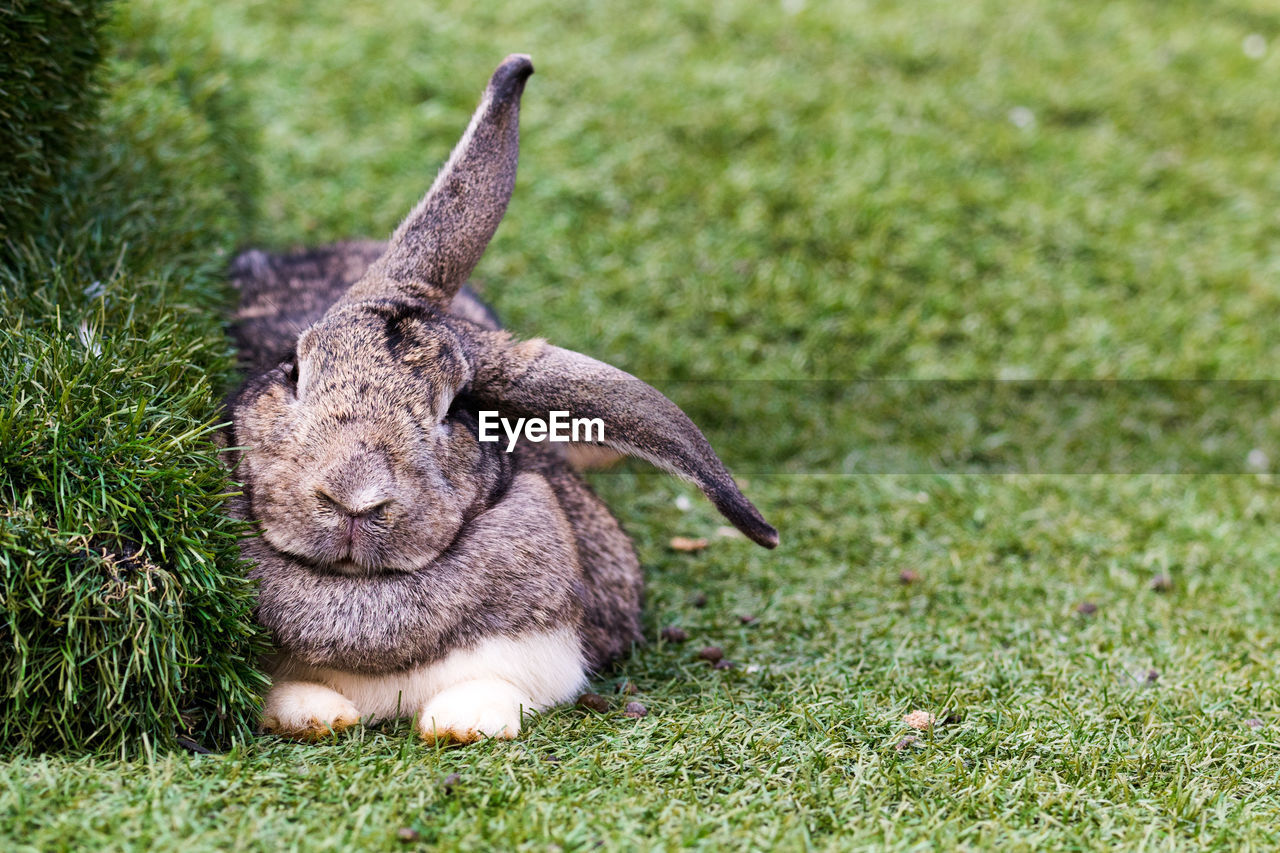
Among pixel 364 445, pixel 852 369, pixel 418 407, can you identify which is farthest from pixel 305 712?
pixel 852 369

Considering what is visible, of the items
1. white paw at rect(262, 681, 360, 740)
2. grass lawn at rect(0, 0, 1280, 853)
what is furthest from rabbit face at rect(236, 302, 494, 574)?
grass lawn at rect(0, 0, 1280, 853)

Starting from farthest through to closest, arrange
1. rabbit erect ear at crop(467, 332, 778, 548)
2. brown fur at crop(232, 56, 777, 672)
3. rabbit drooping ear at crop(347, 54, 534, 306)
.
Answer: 1. rabbit drooping ear at crop(347, 54, 534, 306)
2. rabbit erect ear at crop(467, 332, 778, 548)
3. brown fur at crop(232, 56, 777, 672)

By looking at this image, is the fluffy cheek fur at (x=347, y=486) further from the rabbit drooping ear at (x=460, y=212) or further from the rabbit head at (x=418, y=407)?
the rabbit drooping ear at (x=460, y=212)

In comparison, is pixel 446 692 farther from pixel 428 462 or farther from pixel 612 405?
pixel 612 405

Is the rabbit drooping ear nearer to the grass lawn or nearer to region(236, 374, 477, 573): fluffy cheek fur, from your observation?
region(236, 374, 477, 573): fluffy cheek fur

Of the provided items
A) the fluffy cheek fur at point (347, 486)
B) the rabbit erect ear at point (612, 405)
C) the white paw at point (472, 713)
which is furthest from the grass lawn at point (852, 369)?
the rabbit erect ear at point (612, 405)

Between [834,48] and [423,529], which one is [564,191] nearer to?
[834,48]

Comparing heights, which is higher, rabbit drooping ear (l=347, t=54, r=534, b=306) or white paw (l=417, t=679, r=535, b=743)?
rabbit drooping ear (l=347, t=54, r=534, b=306)
